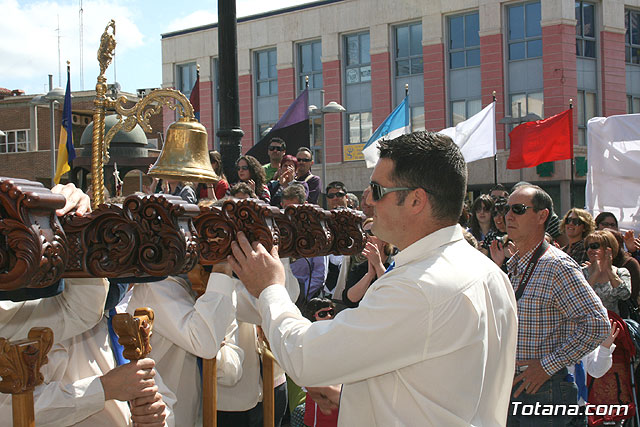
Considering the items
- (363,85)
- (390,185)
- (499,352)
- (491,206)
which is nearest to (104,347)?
(390,185)

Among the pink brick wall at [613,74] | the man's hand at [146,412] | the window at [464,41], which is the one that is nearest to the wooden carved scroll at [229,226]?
the man's hand at [146,412]

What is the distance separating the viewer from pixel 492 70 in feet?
94.0

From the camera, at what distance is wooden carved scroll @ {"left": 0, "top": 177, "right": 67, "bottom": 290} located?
167 cm

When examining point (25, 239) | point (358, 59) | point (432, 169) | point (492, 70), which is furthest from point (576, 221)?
point (358, 59)

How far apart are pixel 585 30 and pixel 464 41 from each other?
453 cm

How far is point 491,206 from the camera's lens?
862 centimetres

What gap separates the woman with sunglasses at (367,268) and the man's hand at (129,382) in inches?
→ 120

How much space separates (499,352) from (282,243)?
0.88m

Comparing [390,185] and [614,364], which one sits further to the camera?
[614,364]

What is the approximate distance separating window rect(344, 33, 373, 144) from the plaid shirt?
88.9 feet

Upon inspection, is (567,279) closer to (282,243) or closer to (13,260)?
(282,243)

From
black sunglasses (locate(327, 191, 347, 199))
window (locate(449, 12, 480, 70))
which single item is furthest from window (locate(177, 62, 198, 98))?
black sunglasses (locate(327, 191, 347, 199))

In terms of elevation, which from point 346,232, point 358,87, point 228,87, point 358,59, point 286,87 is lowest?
point 346,232

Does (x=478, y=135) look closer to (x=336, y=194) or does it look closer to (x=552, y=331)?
(x=336, y=194)
